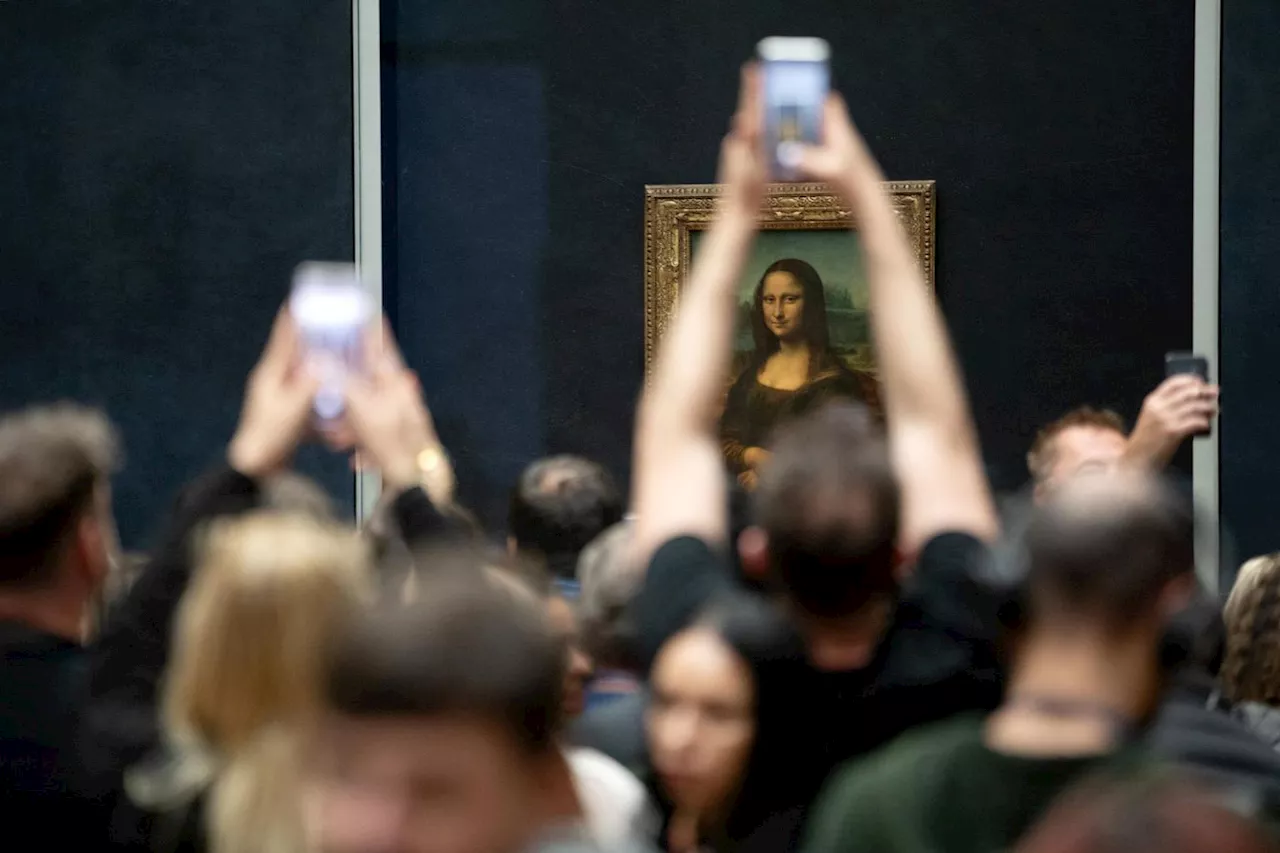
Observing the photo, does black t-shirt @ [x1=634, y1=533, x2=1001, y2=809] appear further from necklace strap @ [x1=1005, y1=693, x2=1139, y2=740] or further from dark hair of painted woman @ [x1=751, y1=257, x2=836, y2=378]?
dark hair of painted woman @ [x1=751, y1=257, x2=836, y2=378]

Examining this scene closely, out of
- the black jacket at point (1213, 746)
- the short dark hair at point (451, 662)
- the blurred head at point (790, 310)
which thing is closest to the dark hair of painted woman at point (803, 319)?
the blurred head at point (790, 310)

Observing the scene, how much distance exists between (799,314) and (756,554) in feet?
20.6

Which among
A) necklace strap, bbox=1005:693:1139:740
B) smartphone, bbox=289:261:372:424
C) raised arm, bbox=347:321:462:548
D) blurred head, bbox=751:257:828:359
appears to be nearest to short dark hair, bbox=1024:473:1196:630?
necklace strap, bbox=1005:693:1139:740

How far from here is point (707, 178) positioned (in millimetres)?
9055

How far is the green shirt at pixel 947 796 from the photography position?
202 cm

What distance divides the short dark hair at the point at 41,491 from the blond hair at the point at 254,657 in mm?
434

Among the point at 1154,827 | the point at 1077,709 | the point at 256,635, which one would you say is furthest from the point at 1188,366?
the point at 1154,827

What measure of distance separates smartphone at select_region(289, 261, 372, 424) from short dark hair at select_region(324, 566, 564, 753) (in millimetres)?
2013

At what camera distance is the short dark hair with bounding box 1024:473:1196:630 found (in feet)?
7.18

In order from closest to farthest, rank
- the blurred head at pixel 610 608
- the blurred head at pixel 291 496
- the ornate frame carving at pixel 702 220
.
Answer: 1. the blurred head at pixel 291 496
2. the blurred head at pixel 610 608
3. the ornate frame carving at pixel 702 220

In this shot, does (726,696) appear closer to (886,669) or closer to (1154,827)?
(886,669)

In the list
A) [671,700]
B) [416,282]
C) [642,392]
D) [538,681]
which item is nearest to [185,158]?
[416,282]

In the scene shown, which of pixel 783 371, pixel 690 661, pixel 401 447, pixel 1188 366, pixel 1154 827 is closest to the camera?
pixel 1154 827

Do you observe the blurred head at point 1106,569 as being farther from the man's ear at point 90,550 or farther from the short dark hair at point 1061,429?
the short dark hair at point 1061,429
